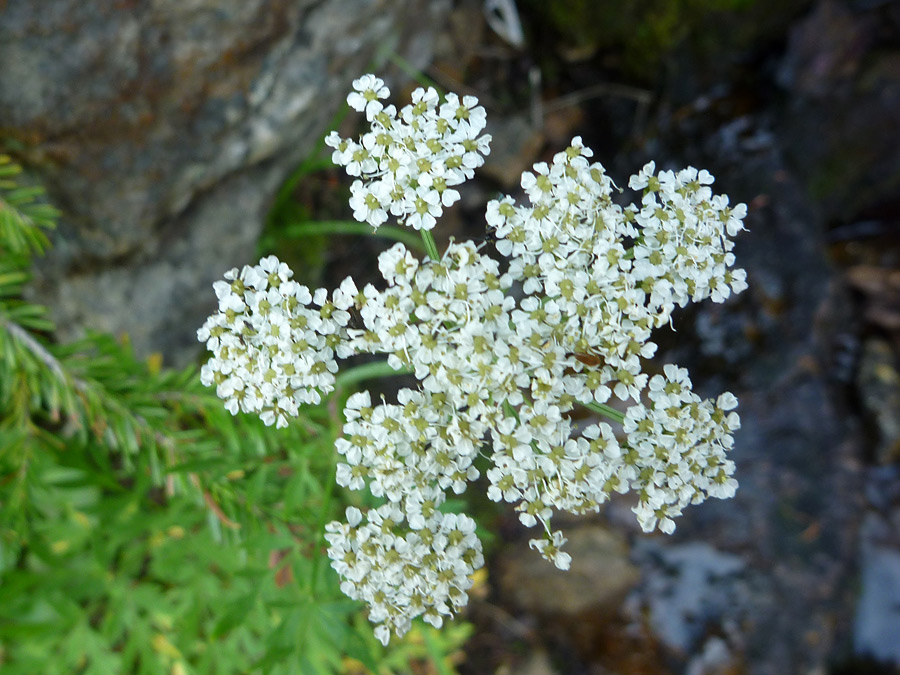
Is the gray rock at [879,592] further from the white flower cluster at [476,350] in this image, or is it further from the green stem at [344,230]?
the green stem at [344,230]

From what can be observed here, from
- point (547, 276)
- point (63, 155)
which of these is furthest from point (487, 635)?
point (63, 155)

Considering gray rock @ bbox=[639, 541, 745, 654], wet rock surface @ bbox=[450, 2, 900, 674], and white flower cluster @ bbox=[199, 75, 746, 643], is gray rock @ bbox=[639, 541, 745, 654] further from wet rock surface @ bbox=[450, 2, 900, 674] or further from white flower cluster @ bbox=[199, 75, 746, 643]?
white flower cluster @ bbox=[199, 75, 746, 643]

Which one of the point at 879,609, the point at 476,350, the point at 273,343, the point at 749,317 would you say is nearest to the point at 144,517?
the point at 273,343

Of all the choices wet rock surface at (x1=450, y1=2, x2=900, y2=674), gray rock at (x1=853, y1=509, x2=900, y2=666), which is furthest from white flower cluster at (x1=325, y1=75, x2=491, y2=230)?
gray rock at (x1=853, y1=509, x2=900, y2=666)

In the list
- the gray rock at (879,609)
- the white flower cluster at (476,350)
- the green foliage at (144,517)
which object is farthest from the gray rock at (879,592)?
the white flower cluster at (476,350)

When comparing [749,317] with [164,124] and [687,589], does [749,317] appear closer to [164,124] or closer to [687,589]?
[687,589]

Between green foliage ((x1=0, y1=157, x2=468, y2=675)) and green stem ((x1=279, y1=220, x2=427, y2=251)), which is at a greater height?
green stem ((x1=279, y1=220, x2=427, y2=251))

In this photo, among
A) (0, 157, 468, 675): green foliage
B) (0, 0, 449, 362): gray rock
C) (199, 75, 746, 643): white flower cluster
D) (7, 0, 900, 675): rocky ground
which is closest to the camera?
(199, 75, 746, 643): white flower cluster
